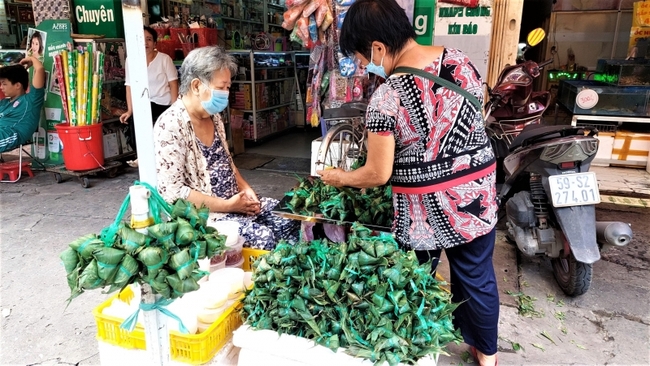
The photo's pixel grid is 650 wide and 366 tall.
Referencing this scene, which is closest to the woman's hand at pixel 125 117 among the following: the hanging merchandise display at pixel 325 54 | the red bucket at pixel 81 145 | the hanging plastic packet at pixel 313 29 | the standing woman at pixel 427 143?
the red bucket at pixel 81 145

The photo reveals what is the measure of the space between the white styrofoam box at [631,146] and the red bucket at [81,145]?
5.88 metres

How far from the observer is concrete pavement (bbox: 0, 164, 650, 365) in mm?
2332

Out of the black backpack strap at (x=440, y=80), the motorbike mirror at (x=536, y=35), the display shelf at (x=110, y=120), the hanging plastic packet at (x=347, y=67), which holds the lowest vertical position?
the display shelf at (x=110, y=120)

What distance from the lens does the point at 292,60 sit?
309 inches

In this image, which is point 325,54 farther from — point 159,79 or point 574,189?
point 159,79

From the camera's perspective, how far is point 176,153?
2.31 m

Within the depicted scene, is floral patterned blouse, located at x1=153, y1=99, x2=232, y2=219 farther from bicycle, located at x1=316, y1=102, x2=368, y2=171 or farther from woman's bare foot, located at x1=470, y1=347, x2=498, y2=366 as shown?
woman's bare foot, located at x1=470, y1=347, x2=498, y2=366

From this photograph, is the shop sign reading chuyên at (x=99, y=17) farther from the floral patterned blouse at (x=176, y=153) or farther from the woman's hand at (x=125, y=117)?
the floral patterned blouse at (x=176, y=153)

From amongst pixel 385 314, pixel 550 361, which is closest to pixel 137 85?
pixel 385 314

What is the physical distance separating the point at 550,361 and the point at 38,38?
572 cm

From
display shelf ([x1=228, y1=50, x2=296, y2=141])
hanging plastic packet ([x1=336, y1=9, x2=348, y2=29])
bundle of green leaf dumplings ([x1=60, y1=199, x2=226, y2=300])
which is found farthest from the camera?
display shelf ([x1=228, y1=50, x2=296, y2=141])

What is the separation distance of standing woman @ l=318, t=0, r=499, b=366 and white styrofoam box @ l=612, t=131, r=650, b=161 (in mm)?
4333

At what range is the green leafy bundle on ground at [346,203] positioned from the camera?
217cm

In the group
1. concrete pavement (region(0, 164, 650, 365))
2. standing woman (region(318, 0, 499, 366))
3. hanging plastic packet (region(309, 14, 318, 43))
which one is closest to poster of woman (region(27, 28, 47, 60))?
concrete pavement (region(0, 164, 650, 365))
